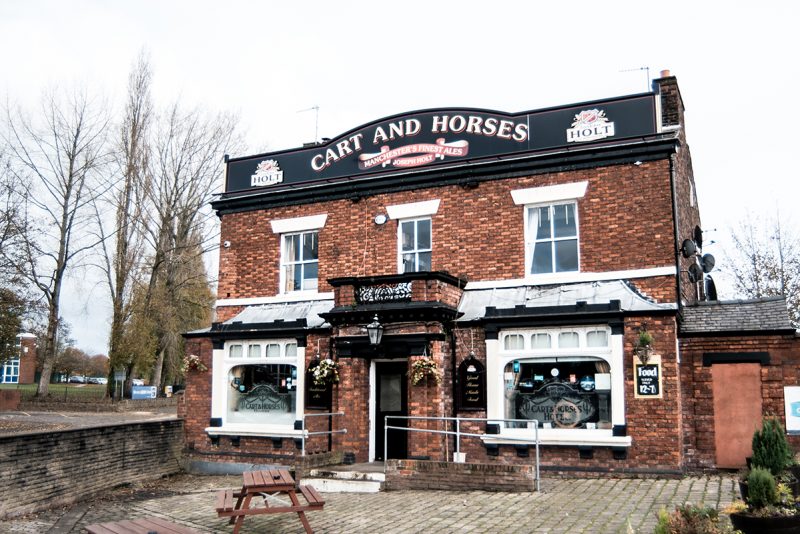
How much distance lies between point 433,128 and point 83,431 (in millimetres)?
9309

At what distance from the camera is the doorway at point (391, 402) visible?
14641mm

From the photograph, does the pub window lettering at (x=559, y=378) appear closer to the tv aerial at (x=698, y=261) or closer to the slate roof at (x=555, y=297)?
the slate roof at (x=555, y=297)

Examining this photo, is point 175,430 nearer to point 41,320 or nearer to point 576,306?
point 576,306

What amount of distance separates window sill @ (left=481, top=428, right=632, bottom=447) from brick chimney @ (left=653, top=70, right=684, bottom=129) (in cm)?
613

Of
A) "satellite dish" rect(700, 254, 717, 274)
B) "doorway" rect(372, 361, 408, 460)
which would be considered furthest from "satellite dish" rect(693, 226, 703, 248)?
"doorway" rect(372, 361, 408, 460)

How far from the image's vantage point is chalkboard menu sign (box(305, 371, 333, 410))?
611 inches

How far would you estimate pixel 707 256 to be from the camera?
15.6 m

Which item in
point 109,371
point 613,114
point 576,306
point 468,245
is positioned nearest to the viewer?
point 576,306

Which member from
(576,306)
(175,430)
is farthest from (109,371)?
(576,306)

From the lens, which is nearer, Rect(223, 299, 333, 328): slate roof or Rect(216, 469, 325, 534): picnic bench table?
Rect(216, 469, 325, 534): picnic bench table

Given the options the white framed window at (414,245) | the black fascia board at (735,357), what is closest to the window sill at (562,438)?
the black fascia board at (735,357)

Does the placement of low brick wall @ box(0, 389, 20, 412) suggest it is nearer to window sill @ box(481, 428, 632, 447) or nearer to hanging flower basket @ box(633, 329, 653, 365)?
window sill @ box(481, 428, 632, 447)

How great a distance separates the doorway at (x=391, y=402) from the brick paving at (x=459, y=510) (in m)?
2.43

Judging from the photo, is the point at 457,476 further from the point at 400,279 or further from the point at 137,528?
the point at 137,528
